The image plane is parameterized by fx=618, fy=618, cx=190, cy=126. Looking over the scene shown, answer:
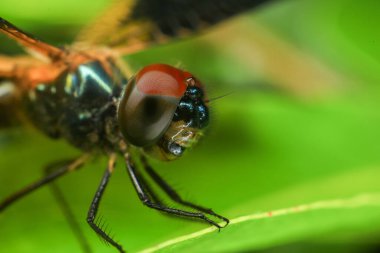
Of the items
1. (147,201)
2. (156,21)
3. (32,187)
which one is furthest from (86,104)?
(156,21)

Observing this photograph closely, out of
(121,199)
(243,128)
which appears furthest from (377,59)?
(121,199)

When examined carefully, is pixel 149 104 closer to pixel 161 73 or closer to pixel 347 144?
pixel 161 73

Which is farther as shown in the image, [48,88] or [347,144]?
[347,144]

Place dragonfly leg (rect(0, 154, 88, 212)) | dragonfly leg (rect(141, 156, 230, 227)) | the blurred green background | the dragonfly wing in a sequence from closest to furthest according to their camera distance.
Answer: the blurred green background
dragonfly leg (rect(141, 156, 230, 227))
dragonfly leg (rect(0, 154, 88, 212))
the dragonfly wing

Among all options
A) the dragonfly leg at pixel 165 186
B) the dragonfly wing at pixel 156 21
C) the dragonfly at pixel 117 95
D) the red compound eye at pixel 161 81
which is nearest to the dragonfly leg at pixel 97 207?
the dragonfly at pixel 117 95

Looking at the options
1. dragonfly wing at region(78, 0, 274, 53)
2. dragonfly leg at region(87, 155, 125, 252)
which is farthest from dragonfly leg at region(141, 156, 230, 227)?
dragonfly wing at region(78, 0, 274, 53)

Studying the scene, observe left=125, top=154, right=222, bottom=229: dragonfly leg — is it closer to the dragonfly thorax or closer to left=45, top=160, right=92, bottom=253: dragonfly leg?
→ the dragonfly thorax

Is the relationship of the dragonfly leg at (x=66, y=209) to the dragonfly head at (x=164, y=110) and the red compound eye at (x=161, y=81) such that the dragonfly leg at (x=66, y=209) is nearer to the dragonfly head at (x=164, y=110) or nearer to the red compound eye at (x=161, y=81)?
the dragonfly head at (x=164, y=110)
